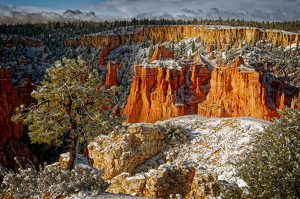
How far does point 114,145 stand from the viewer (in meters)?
18.6

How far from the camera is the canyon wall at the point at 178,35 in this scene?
6500cm

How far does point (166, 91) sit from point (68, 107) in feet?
126

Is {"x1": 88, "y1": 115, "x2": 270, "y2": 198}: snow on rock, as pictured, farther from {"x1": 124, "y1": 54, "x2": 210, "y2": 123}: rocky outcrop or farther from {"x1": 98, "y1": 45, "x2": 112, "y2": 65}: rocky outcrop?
{"x1": 98, "y1": 45, "x2": 112, "y2": 65}: rocky outcrop

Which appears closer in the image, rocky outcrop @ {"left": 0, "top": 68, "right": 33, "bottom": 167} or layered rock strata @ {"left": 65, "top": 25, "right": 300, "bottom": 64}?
rocky outcrop @ {"left": 0, "top": 68, "right": 33, "bottom": 167}

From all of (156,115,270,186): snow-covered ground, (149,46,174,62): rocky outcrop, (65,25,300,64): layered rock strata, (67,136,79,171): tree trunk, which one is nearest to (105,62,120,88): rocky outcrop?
(149,46,174,62): rocky outcrop

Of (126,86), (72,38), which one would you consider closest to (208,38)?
(126,86)

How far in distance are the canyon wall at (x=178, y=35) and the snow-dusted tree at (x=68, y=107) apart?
59642mm

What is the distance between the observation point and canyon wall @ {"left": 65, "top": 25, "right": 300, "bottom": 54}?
213ft

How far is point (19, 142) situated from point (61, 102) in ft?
164

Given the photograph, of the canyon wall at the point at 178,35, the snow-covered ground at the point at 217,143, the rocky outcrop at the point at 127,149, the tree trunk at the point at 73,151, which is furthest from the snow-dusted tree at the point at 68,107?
the canyon wall at the point at 178,35

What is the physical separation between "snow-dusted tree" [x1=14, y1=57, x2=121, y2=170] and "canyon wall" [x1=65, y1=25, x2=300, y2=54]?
59642mm

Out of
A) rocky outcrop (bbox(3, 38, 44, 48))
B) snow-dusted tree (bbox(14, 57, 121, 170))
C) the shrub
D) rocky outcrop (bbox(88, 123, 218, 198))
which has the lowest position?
rocky outcrop (bbox(88, 123, 218, 198))

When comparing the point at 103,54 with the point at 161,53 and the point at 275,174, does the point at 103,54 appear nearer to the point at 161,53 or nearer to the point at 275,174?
the point at 161,53

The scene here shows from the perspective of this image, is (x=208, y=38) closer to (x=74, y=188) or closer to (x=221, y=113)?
(x=221, y=113)
